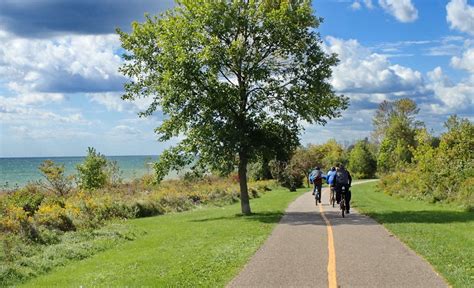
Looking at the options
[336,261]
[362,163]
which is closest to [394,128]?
[362,163]

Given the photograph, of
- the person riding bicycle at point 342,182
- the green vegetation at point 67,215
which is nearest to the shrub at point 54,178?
the green vegetation at point 67,215

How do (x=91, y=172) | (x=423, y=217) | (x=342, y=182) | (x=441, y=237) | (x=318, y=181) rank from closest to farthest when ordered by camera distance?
(x=441, y=237) < (x=423, y=217) < (x=342, y=182) < (x=318, y=181) < (x=91, y=172)

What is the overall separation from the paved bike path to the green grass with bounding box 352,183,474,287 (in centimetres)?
31

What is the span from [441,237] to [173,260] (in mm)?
7562

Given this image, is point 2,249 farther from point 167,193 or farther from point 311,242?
point 167,193

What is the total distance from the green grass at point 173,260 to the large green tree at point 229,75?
16.3 feet

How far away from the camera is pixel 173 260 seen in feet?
41.0

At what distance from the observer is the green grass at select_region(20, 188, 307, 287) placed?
10.4m

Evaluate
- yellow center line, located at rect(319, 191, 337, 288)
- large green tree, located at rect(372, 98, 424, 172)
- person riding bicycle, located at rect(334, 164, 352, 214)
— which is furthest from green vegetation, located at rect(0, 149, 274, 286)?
large green tree, located at rect(372, 98, 424, 172)

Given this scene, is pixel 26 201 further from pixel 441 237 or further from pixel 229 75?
pixel 441 237

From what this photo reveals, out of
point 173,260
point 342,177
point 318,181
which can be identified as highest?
point 342,177

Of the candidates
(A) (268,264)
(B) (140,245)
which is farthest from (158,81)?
(A) (268,264)

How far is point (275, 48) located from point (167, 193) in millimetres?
13202

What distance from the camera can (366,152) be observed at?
276 ft
